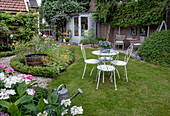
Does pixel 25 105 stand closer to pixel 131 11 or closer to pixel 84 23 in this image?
pixel 131 11

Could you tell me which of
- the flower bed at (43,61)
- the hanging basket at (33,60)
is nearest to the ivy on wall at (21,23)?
the flower bed at (43,61)

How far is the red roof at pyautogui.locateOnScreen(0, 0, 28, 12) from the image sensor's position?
26.3 ft

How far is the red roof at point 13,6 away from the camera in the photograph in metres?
8.02

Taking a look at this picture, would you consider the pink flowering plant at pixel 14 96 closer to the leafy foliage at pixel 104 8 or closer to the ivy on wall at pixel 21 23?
the ivy on wall at pixel 21 23

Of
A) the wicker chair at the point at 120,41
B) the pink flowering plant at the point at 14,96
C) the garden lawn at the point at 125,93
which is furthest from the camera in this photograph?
the wicker chair at the point at 120,41

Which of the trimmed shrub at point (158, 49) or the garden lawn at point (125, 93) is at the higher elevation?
the trimmed shrub at point (158, 49)

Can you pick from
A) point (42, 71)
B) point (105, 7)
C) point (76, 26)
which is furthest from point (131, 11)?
point (42, 71)

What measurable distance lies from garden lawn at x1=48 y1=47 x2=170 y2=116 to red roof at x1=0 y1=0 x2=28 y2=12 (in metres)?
5.26

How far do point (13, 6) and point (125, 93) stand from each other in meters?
7.62

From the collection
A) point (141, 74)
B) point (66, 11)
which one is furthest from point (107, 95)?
point (66, 11)

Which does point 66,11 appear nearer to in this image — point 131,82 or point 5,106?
point 131,82

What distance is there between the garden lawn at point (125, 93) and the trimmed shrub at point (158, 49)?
2.80 ft

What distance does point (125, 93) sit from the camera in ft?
11.3

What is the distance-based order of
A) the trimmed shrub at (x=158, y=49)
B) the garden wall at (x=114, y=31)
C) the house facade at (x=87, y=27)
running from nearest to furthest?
the trimmed shrub at (x=158, y=49), the garden wall at (x=114, y=31), the house facade at (x=87, y=27)
